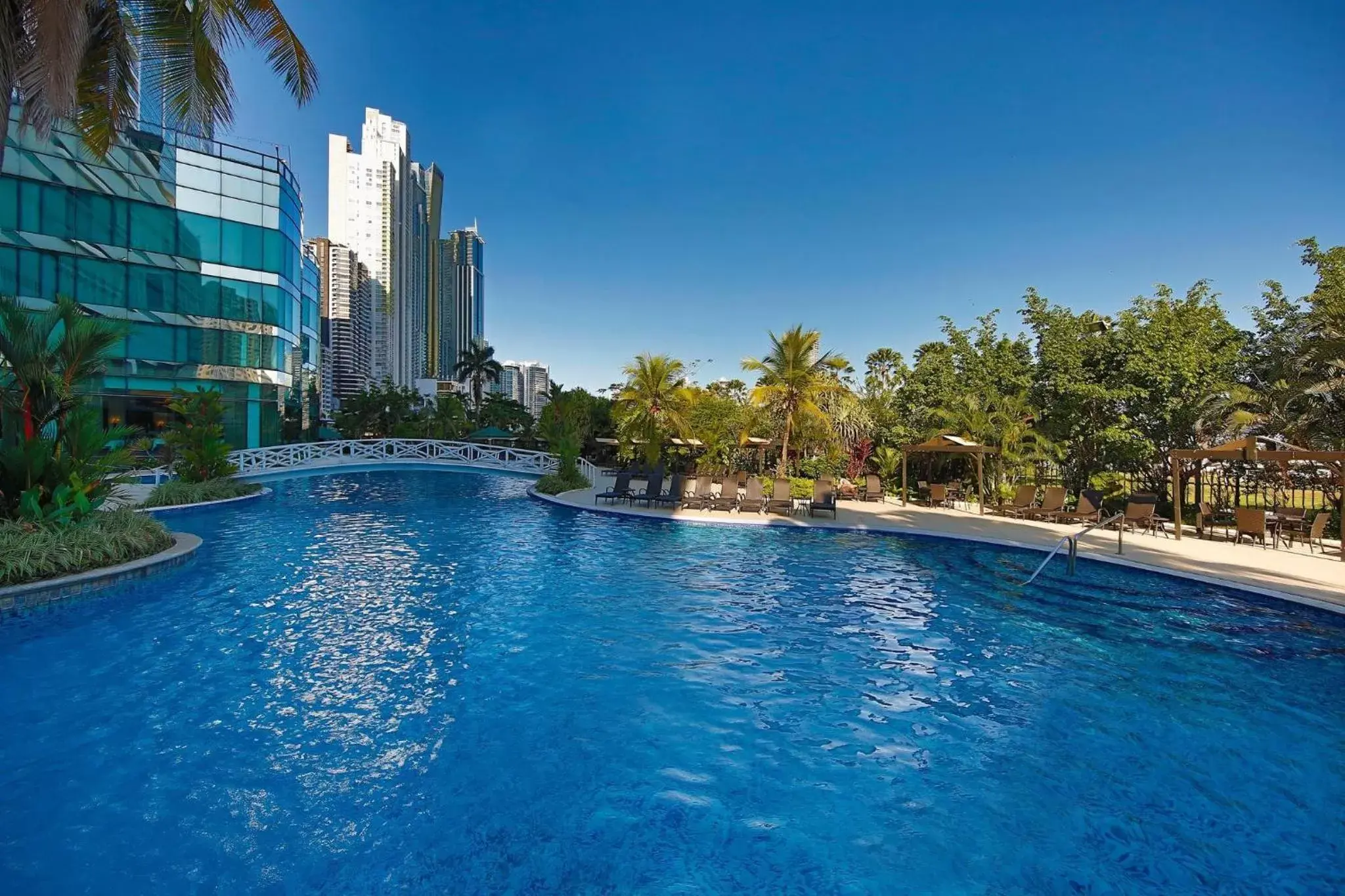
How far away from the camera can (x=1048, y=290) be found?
66.1ft

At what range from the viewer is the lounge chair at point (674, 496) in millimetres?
17719

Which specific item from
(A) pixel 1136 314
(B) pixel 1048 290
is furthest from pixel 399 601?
(B) pixel 1048 290

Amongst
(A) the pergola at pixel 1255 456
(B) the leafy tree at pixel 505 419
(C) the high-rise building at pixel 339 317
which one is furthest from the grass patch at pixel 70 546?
(C) the high-rise building at pixel 339 317

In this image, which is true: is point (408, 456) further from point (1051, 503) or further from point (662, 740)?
point (662, 740)

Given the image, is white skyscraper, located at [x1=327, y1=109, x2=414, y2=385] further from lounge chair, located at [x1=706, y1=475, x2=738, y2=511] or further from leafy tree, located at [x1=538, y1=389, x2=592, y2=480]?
lounge chair, located at [x1=706, y1=475, x2=738, y2=511]

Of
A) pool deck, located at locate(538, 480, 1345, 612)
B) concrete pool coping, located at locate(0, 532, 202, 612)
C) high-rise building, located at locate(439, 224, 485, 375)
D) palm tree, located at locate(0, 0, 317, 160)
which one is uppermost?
high-rise building, located at locate(439, 224, 485, 375)

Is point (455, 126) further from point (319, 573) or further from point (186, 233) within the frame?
point (319, 573)

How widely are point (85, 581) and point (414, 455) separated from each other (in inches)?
887

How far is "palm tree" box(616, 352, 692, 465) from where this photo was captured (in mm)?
22094

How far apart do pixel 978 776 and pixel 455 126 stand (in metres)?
27.6

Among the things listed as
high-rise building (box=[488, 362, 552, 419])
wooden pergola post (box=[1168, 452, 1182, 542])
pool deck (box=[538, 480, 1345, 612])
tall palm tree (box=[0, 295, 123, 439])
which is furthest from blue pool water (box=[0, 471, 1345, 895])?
high-rise building (box=[488, 362, 552, 419])

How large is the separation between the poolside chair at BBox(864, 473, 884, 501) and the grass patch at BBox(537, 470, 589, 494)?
390 inches

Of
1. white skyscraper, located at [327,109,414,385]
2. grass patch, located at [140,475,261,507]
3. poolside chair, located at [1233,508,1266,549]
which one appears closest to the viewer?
poolside chair, located at [1233,508,1266,549]

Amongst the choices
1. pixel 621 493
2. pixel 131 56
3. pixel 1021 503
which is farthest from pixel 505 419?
pixel 131 56
